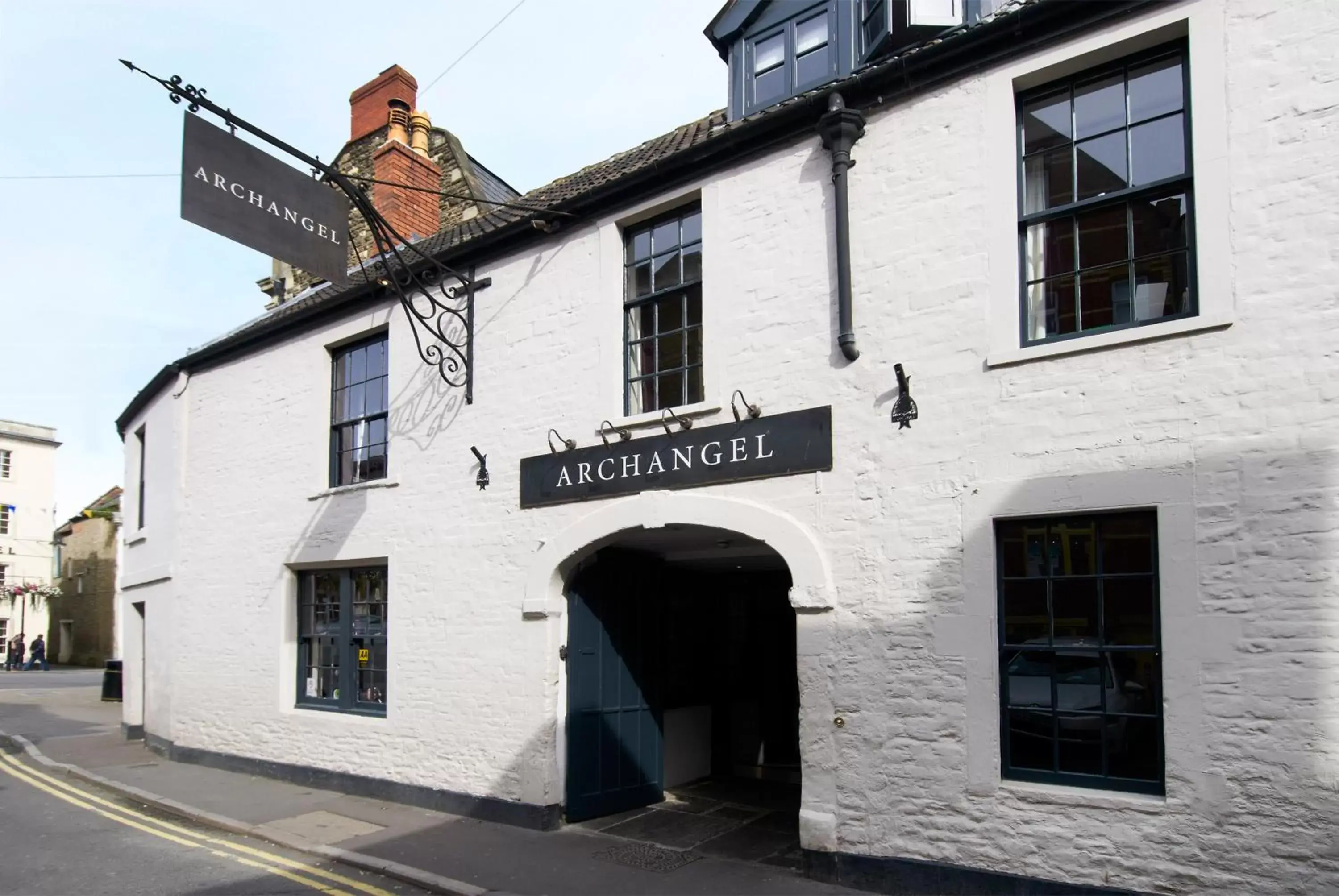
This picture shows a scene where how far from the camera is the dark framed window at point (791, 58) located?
30.0ft

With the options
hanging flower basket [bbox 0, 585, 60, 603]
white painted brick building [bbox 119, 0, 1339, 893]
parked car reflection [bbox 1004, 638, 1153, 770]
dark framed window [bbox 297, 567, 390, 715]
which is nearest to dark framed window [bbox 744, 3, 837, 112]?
white painted brick building [bbox 119, 0, 1339, 893]

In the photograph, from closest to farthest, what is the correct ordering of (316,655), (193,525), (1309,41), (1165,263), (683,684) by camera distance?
1. (1309,41)
2. (1165,263)
3. (683,684)
4. (316,655)
5. (193,525)

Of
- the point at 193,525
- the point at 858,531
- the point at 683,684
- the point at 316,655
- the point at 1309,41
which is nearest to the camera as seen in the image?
the point at 1309,41

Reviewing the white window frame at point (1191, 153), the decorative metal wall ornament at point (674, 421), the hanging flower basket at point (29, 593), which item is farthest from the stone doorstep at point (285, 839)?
the hanging flower basket at point (29, 593)

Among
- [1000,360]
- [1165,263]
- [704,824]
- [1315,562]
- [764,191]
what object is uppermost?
[764,191]

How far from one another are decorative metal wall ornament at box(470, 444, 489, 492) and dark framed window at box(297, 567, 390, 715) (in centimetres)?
201

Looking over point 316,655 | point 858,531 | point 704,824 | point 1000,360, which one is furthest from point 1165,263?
point 316,655

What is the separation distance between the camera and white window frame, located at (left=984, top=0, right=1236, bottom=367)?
598 centimetres

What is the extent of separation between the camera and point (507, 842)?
28.2 feet

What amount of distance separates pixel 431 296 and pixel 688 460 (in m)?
3.70

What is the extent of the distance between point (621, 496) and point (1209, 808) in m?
4.98

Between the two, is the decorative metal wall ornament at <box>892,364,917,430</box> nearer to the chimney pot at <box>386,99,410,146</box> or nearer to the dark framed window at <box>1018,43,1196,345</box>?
the dark framed window at <box>1018,43,1196,345</box>

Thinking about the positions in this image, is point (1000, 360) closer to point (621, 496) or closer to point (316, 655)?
point (621, 496)

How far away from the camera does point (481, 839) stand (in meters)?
8.75
